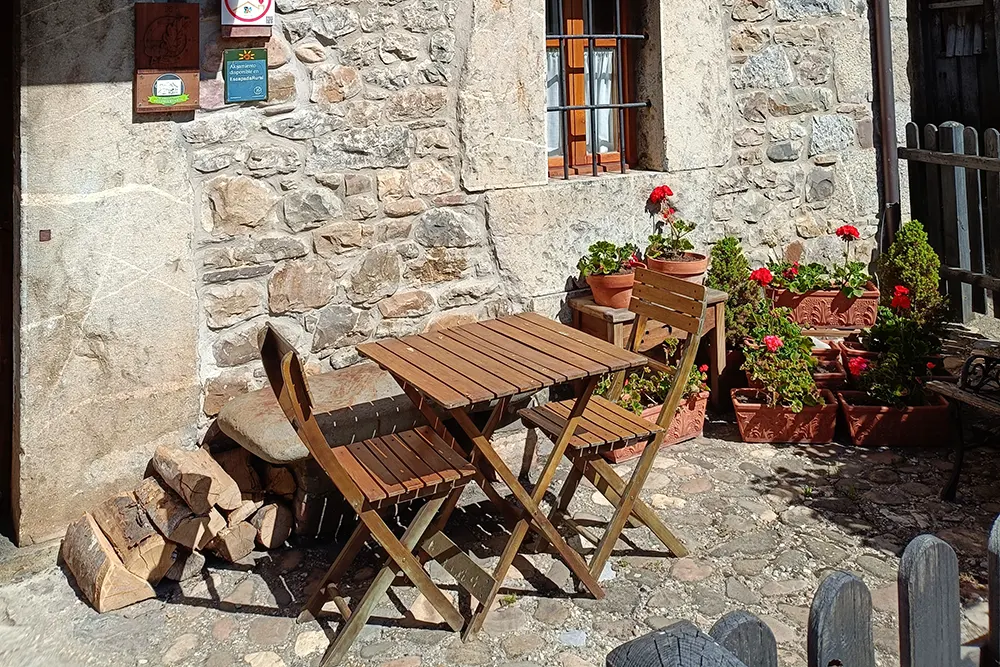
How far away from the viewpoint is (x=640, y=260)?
469cm

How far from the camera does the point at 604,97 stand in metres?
4.85

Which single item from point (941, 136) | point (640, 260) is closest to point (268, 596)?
point (640, 260)

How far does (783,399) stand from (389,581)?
2.24 meters

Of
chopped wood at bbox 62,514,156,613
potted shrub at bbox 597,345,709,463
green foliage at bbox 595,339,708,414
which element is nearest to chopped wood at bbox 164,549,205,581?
chopped wood at bbox 62,514,156,613

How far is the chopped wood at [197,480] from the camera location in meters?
3.33

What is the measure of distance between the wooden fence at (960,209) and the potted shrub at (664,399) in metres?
2.09

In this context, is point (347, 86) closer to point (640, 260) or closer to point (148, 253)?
point (148, 253)

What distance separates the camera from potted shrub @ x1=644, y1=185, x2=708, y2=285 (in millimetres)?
4418

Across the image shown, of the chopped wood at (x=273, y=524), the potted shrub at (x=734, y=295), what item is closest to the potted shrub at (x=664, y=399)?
the potted shrub at (x=734, y=295)

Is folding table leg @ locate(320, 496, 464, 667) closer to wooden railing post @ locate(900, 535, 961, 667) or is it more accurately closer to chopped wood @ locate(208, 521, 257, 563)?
chopped wood @ locate(208, 521, 257, 563)

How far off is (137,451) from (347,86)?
1.71 m

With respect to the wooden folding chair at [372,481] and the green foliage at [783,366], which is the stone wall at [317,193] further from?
the wooden folding chair at [372,481]

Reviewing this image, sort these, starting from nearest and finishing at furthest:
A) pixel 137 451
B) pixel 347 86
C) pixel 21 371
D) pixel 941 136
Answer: pixel 21 371 → pixel 137 451 → pixel 347 86 → pixel 941 136

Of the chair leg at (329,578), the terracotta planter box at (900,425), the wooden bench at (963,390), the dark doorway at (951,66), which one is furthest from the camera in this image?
the dark doorway at (951,66)
